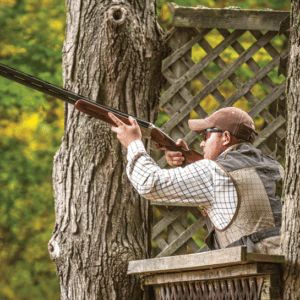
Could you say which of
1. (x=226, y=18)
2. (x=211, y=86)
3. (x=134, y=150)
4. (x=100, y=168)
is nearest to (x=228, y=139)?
(x=134, y=150)

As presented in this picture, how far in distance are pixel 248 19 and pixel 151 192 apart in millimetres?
2461

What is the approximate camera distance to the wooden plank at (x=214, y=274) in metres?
2.11

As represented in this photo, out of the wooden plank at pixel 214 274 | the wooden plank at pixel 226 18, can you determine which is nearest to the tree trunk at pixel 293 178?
the wooden plank at pixel 214 274

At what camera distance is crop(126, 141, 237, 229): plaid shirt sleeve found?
259 cm

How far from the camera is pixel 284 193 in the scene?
2.09m

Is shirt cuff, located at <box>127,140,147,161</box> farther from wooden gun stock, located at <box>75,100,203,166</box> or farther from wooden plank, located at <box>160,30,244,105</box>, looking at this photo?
wooden plank, located at <box>160,30,244,105</box>

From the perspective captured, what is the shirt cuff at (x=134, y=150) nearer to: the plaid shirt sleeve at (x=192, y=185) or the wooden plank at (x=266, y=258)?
the plaid shirt sleeve at (x=192, y=185)

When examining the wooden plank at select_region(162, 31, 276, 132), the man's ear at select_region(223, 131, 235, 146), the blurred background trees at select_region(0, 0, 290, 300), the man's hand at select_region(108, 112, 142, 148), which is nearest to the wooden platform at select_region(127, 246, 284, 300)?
the man's hand at select_region(108, 112, 142, 148)

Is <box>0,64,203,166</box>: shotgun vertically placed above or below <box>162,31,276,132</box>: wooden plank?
below

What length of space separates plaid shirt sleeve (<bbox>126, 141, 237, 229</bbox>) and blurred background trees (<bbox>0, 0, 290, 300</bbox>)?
357 cm

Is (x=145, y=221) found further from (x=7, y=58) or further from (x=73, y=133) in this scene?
(x=7, y=58)

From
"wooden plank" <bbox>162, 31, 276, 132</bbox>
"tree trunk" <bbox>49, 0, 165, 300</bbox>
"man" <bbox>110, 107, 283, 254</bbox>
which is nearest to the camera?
"man" <bbox>110, 107, 283, 254</bbox>

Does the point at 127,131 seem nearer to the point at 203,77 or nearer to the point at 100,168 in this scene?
the point at 100,168

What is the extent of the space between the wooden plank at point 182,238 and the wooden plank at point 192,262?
→ 3.74 ft
